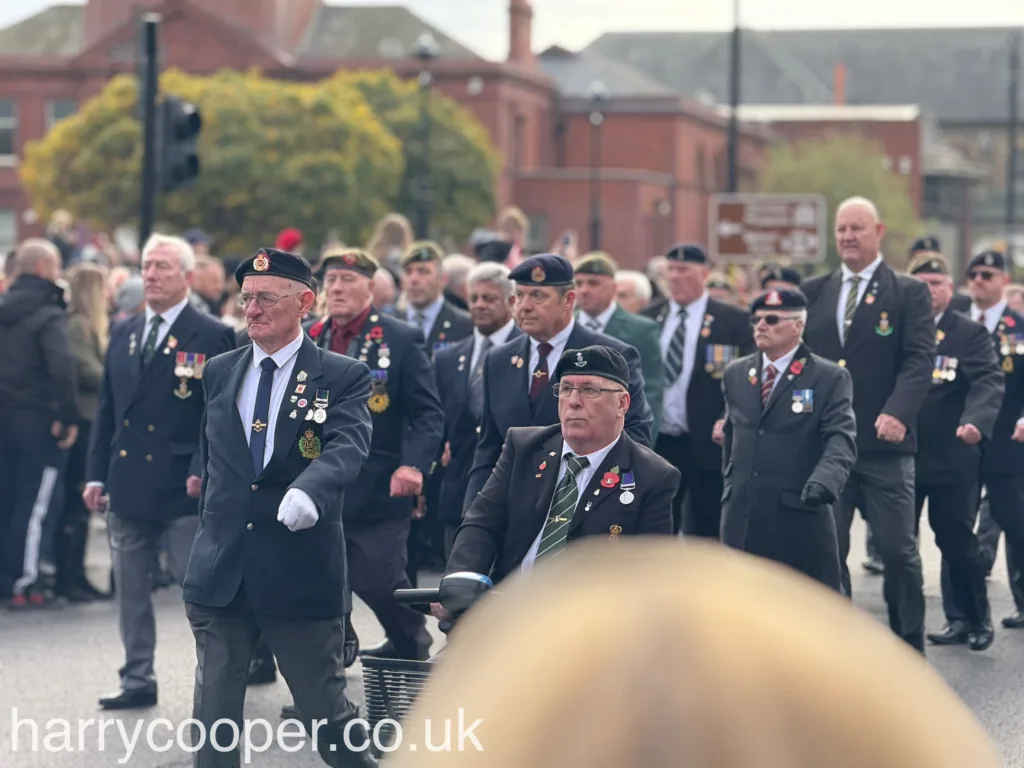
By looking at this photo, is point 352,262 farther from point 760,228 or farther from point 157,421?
point 760,228

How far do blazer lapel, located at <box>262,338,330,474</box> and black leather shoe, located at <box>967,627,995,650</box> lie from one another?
484cm

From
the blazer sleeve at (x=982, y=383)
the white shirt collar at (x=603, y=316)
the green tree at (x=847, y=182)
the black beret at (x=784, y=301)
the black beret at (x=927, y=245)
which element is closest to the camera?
the black beret at (x=784, y=301)

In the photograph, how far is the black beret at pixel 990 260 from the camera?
12156 mm

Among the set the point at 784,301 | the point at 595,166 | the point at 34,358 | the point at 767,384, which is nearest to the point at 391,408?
the point at 767,384

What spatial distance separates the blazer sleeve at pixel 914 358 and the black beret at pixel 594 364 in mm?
3394

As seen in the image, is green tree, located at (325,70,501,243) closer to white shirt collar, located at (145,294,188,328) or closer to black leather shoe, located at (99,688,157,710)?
white shirt collar, located at (145,294,188,328)

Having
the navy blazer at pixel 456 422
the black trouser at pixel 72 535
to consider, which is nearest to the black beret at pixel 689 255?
the navy blazer at pixel 456 422

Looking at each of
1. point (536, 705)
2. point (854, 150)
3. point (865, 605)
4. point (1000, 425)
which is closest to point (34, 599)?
point (865, 605)

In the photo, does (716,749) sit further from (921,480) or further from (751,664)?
(921,480)

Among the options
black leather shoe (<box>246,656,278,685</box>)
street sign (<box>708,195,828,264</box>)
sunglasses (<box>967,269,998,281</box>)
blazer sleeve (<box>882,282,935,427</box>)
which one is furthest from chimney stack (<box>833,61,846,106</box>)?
black leather shoe (<box>246,656,278,685</box>)

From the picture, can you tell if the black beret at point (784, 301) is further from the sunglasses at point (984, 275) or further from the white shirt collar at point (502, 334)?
the sunglasses at point (984, 275)

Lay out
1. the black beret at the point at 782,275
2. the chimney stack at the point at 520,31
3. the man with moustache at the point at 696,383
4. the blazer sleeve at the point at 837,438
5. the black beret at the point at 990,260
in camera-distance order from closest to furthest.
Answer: the blazer sleeve at the point at 837,438, the man with moustache at the point at 696,383, the black beret at the point at 782,275, the black beret at the point at 990,260, the chimney stack at the point at 520,31

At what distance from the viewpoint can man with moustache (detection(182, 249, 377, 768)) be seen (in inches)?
261

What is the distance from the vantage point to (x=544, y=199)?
85.4 metres
